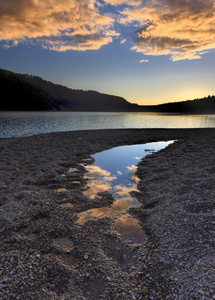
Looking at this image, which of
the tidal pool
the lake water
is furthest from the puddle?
the lake water

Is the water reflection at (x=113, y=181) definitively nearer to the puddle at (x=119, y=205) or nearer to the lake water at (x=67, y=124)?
the puddle at (x=119, y=205)

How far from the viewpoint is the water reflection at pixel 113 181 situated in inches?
334

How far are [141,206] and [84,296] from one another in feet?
17.5

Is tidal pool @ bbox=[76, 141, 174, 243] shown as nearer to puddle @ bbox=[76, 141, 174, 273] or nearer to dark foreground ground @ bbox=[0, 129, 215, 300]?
puddle @ bbox=[76, 141, 174, 273]

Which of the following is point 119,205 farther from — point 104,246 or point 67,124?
point 67,124

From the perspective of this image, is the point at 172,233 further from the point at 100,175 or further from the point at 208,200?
the point at 100,175

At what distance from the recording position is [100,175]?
13617 mm

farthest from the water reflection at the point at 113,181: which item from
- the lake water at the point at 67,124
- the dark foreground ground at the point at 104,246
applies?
the lake water at the point at 67,124

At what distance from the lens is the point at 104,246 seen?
611 cm

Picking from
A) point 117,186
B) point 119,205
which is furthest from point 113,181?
point 119,205

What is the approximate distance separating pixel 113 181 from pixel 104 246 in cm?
649

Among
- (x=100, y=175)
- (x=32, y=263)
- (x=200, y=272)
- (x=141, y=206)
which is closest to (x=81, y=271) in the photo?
(x=32, y=263)

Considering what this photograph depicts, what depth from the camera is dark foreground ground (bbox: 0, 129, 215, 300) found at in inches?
174

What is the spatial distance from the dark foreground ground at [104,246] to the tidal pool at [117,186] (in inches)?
15.8
